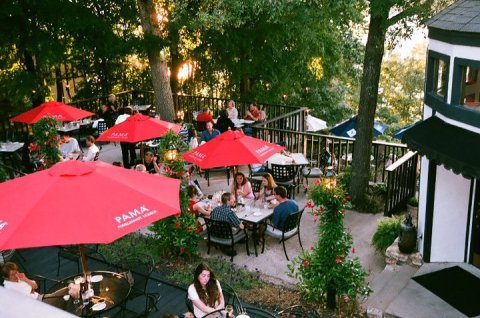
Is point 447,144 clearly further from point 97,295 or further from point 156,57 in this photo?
Result: point 156,57

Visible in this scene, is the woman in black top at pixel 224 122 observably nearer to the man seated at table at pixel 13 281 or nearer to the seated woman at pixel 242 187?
the seated woman at pixel 242 187

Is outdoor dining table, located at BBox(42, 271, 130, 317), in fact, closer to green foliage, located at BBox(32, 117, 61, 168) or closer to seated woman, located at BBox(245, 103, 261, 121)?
green foliage, located at BBox(32, 117, 61, 168)

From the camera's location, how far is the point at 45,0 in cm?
1694

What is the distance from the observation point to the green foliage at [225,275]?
27.9 ft

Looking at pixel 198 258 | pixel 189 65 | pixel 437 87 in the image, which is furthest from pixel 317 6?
pixel 189 65

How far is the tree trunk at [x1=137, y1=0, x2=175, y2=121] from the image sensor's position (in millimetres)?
16578

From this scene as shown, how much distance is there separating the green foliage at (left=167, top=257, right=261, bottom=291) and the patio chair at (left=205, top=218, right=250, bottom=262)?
1.23 feet

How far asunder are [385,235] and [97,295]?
18.2 feet

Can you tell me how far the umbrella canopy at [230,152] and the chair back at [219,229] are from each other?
1145mm

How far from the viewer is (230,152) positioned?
32.5 ft

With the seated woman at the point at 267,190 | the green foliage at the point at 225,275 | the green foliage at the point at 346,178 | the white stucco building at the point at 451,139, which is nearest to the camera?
the white stucco building at the point at 451,139

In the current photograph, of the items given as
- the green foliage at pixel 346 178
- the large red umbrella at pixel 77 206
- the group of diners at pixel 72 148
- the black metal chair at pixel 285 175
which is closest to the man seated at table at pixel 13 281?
the large red umbrella at pixel 77 206

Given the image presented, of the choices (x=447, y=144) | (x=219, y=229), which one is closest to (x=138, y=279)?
(x=219, y=229)

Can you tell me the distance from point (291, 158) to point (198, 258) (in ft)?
13.7
